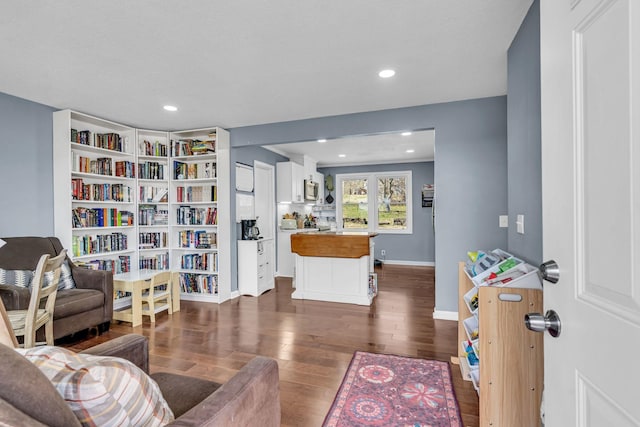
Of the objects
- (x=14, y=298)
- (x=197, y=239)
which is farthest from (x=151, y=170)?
(x=14, y=298)

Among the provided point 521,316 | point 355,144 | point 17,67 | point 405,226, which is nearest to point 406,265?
point 405,226

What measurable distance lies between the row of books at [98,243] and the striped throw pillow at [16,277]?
0.60 m

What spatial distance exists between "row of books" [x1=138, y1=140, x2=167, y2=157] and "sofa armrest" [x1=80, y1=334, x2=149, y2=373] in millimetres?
3503

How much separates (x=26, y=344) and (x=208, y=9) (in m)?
2.59

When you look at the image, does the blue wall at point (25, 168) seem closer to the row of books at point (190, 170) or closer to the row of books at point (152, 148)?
the row of books at point (152, 148)

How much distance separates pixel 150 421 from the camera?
838 millimetres

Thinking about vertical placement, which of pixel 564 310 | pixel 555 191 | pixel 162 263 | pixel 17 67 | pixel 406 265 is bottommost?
pixel 406 265

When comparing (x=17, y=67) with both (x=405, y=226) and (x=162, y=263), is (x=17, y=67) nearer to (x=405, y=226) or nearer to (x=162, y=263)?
(x=162, y=263)

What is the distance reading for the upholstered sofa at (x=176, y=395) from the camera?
0.59 m

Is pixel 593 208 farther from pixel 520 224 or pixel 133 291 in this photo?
pixel 133 291

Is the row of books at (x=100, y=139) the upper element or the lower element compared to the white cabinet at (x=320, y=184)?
upper

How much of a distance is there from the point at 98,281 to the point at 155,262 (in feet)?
3.82

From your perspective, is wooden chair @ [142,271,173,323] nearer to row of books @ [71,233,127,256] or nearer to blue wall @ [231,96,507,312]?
row of books @ [71,233,127,256]

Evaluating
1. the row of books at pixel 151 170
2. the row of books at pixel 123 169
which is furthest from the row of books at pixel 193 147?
the row of books at pixel 123 169
